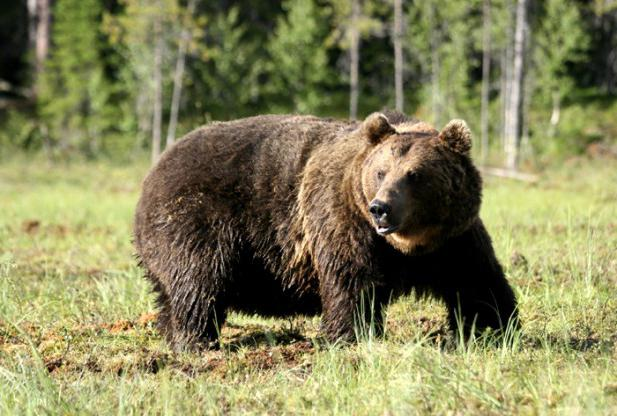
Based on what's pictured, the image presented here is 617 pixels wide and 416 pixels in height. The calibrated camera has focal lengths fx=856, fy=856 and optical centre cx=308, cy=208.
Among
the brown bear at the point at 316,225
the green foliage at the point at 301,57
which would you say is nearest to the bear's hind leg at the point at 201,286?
the brown bear at the point at 316,225

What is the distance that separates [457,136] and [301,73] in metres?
33.2

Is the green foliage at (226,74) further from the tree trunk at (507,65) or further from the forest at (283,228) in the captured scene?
the tree trunk at (507,65)

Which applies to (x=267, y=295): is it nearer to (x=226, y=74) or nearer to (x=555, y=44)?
(x=555, y=44)

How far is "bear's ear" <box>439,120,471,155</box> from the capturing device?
4.79 meters

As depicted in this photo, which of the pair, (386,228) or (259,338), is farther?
(259,338)

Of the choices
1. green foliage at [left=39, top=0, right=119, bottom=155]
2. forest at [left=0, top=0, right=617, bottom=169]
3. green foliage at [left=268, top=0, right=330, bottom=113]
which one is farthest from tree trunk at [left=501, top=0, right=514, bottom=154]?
green foliage at [left=39, top=0, right=119, bottom=155]

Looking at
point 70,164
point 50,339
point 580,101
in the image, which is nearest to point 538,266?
point 50,339

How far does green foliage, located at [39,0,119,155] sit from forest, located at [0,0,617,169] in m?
0.08

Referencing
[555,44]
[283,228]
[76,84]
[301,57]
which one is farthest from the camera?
[301,57]

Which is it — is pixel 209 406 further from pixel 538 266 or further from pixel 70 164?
pixel 70 164

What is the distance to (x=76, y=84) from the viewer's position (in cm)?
3494

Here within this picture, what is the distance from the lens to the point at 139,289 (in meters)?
7.02

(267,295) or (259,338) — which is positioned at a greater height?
(267,295)

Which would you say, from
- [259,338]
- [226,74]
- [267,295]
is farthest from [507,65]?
[267,295]
